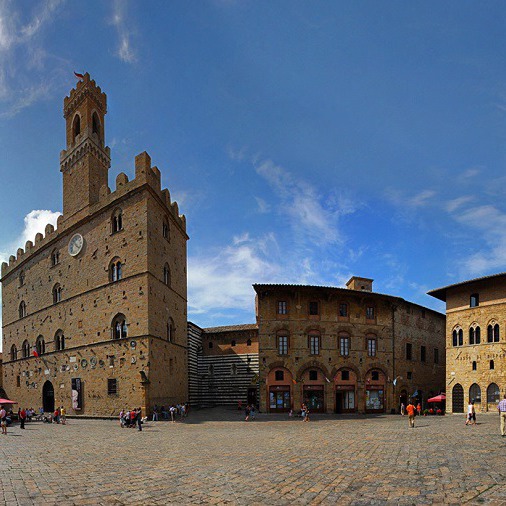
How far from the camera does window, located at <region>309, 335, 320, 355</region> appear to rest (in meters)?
39.9

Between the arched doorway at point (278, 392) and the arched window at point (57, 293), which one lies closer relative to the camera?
the arched doorway at point (278, 392)

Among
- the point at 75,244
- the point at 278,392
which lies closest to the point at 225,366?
the point at 278,392

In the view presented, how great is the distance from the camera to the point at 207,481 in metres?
11.1

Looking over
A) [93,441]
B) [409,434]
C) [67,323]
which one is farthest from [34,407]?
[409,434]

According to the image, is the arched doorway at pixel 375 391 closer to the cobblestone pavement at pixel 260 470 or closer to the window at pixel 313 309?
the window at pixel 313 309

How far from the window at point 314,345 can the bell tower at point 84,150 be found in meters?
23.2

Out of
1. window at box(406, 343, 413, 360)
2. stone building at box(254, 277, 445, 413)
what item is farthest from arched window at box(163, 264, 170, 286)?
window at box(406, 343, 413, 360)

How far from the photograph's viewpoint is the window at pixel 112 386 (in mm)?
32062

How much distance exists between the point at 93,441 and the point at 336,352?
25253 millimetres

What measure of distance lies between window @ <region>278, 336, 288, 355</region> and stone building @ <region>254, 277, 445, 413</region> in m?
0.04

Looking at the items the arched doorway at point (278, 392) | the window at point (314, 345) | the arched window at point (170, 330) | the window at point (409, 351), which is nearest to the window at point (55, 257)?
the arched window at point (170, 330)

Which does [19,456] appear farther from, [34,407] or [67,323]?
[34,407]

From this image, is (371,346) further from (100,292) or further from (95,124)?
(95,124)

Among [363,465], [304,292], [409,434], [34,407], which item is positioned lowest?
[34,407]
